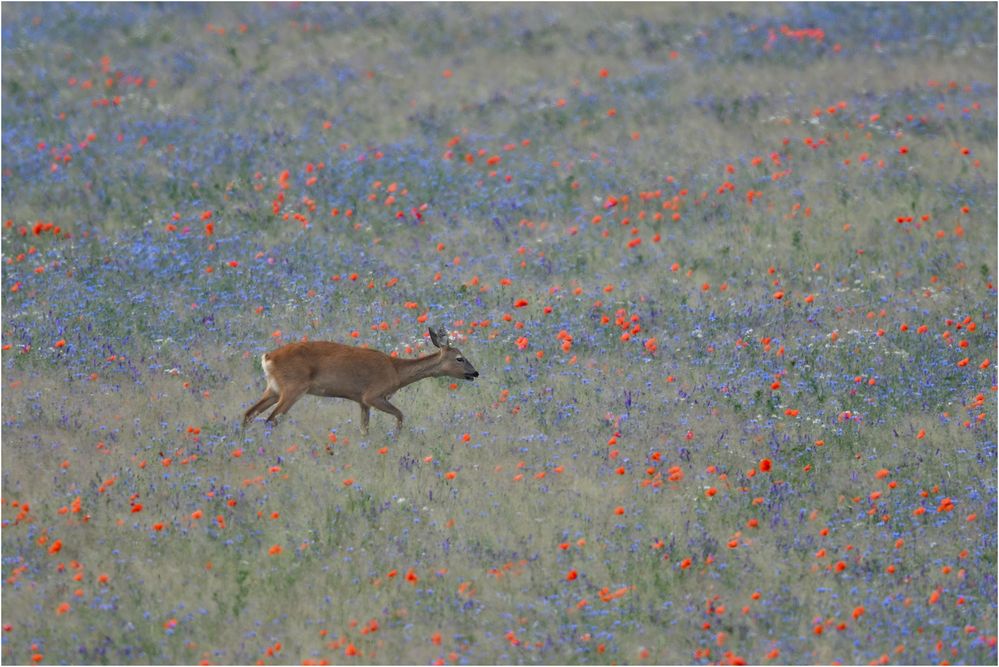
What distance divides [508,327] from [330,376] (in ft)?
10.6

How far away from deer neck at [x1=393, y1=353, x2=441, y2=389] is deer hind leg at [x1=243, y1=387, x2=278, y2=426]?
1346 mm

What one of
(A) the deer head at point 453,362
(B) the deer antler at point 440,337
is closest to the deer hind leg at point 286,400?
(B) the deer antler at point 440,337

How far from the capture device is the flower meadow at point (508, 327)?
13.7m

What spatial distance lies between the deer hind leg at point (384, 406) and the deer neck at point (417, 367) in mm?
426

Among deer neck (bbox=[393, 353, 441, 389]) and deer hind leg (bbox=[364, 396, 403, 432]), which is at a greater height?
deer neck (bbox=[393, 353, 441, 389])

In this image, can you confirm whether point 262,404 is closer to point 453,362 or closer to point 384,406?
point 384,406

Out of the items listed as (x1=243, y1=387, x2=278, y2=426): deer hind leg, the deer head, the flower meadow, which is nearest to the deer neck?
the deer head

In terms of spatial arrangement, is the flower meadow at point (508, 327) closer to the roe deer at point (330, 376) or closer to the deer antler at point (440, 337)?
the roe deer at point (330, 376)

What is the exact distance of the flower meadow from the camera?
539 inches

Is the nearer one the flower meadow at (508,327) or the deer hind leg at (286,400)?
the flower meadow at (508,327)

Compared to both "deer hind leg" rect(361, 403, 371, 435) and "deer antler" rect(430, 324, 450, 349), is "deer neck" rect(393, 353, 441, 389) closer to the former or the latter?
"deer antler" rect(430, 324, 450, 349)

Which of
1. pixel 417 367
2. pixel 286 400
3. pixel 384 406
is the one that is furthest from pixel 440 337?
pixel 286 400

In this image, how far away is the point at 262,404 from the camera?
16812 millimetres

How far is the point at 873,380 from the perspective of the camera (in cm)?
1767
